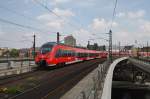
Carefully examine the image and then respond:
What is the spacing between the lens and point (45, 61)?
34656 mm

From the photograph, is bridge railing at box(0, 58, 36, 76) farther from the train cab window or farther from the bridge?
the train cab window

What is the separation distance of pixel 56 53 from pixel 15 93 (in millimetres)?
19156

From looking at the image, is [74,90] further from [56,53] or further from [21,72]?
[56,53]

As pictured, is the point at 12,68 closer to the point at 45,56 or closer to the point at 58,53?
the point at 45,56

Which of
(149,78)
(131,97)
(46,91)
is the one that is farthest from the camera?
(149,78)

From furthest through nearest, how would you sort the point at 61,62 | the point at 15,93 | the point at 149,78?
the point at 149,78, the point at 61,62, the point at 15,93

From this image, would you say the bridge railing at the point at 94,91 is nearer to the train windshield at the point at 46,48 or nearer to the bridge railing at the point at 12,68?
the bridge railing at the point at 12,68

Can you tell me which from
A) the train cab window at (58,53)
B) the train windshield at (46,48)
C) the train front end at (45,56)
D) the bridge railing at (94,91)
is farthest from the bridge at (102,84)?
the train cab window at (58,53)

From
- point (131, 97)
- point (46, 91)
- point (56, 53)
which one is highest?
point (56, 53)

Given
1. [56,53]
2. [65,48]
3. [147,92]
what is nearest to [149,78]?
[147,92]

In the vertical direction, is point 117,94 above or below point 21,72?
below

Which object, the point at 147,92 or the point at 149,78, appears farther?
the point at 149,78

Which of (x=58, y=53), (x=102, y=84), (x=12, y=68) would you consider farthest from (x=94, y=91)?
(x=58, y=53)

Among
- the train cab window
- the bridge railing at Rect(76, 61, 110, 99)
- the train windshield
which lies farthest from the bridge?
the train cab window
